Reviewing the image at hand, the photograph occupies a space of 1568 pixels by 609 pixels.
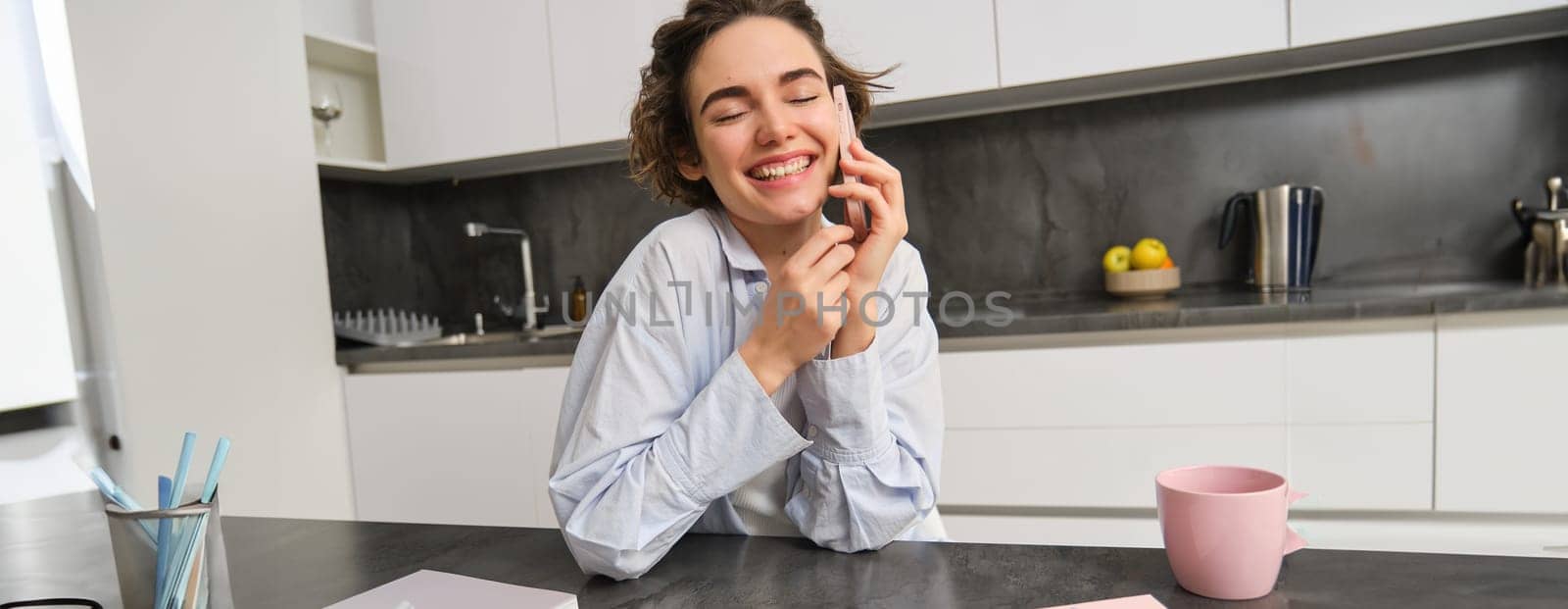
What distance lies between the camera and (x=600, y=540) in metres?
0.71

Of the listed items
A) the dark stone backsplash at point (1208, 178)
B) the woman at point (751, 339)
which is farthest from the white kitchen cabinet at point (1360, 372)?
the woman at point (751, 339)

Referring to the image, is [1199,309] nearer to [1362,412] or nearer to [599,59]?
[1362,412]

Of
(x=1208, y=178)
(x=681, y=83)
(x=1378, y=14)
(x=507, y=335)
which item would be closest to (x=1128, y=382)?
(x=1208, y=178)

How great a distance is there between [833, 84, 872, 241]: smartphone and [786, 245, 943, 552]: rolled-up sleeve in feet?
0.39

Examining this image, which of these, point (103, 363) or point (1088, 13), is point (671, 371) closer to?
point (1088, 13)

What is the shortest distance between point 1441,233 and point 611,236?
2.30 metres

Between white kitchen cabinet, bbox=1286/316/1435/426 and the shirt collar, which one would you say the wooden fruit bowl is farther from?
the shirt collar

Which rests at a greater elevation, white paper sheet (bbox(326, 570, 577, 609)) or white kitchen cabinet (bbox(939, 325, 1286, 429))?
white paper sheet (bbox(326, 570, 577, 609))

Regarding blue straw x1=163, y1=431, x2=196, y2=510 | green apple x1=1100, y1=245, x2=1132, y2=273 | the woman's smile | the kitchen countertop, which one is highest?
the woman's smile

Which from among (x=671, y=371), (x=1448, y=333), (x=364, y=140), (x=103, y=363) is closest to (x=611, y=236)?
(x=364, y=140)

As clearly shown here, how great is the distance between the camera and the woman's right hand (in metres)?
0.80

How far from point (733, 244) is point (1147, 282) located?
4.85 feet

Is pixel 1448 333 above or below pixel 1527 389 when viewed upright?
above

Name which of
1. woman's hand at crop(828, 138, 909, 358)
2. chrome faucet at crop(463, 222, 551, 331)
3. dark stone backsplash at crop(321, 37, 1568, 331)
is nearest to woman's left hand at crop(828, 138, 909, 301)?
woman's hand at crop(828, 138, 909, 358)
